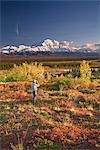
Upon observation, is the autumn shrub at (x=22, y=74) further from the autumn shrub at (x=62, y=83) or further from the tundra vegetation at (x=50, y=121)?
the tundra vegetation at (x=50, y=121)

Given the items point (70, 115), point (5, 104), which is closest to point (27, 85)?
point (5, 104)

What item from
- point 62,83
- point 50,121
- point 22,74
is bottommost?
point 50,121

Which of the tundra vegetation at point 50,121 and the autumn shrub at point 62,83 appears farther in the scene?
the autumn shrub at point 62,83

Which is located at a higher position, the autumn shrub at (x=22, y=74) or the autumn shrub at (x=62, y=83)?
the autumn shrub at (x=22, y=74)

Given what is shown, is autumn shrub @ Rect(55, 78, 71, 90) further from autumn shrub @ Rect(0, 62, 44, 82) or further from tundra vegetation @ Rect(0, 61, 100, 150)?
autumn shrub @ Rect(0, 62, 44, 82)

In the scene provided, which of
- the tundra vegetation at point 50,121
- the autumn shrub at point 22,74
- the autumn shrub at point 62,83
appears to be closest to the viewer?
the tundra vegetation at point 50,121

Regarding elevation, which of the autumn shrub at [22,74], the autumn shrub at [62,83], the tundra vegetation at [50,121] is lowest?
the tundra vegetation at [50,121]

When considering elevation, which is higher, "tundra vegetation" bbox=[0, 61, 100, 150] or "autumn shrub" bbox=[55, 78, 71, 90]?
"autumn shrub" bbox=[55, 78, 71, 90]

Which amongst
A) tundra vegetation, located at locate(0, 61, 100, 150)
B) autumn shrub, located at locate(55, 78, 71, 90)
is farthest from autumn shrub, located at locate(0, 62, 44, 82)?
tundra vegetation, located at locate(0, 61, 100, 150)

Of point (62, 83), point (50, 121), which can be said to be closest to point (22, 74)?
point (62, 83)

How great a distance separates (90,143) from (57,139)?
3.43ft

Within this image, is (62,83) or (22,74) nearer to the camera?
(62,83)

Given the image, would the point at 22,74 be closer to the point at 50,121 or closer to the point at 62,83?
the point at 62,83

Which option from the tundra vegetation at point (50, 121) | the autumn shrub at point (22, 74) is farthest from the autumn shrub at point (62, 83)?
the autumn shrub at point (22, 74)
